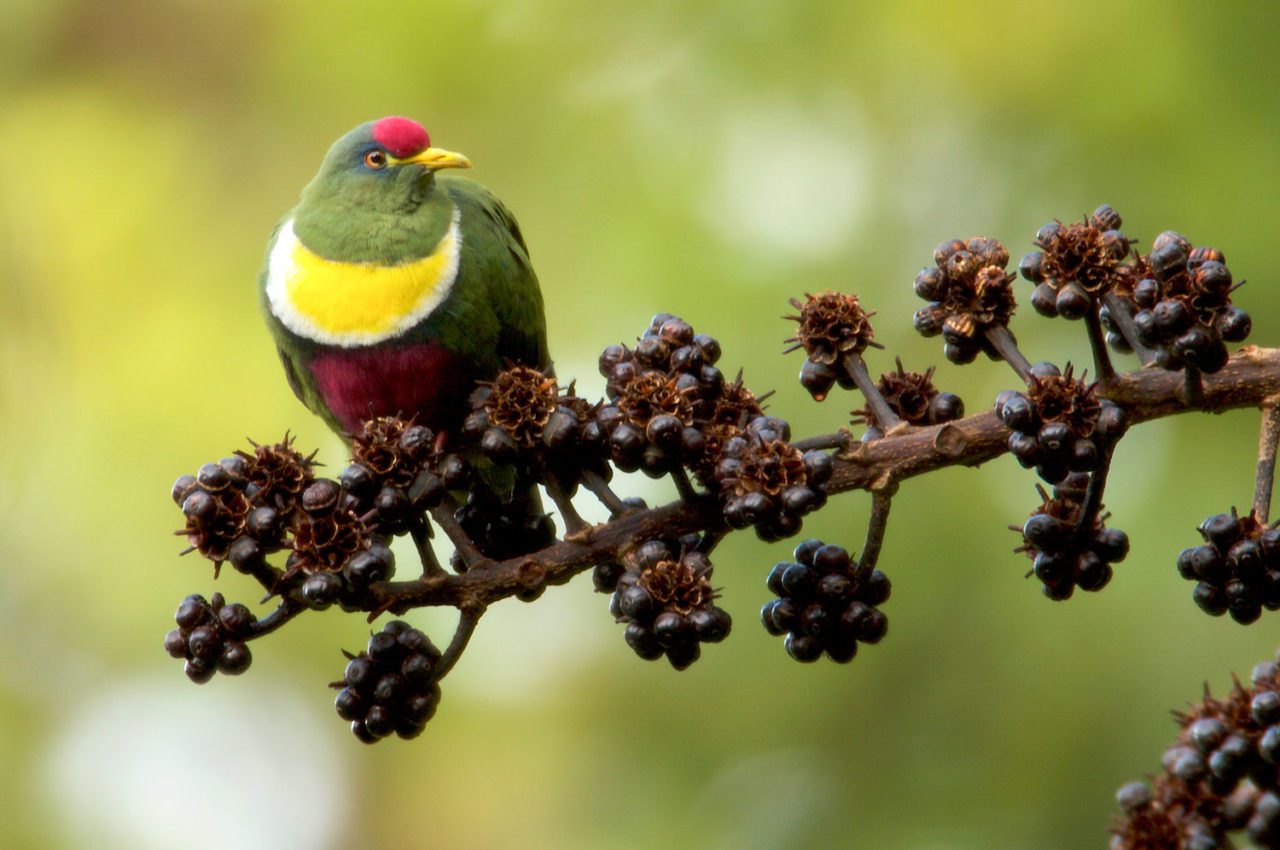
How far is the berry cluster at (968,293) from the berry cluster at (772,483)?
0.33 meters

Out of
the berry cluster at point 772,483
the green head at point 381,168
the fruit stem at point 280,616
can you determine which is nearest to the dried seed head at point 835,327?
the berry cluster at point 772,483

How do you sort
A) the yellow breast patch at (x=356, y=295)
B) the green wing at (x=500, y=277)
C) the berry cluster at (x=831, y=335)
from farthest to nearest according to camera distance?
the green wing at (x=500, y=277) → the yellow breast patch at (x=356, y=295) → the berry cluster at (x=831, y=335)

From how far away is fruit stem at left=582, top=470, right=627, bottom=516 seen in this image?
2707 mm

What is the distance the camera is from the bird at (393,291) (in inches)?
151

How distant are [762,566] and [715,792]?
801 mm

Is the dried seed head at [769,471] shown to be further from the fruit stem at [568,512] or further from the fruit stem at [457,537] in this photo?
the fruit stem at [457,537]

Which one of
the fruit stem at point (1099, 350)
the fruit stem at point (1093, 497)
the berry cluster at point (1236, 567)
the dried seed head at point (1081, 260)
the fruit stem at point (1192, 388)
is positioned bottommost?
the berry cluster at point (1236, 567)

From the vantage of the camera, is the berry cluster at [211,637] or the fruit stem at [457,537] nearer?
the berry cluster at [211,637]

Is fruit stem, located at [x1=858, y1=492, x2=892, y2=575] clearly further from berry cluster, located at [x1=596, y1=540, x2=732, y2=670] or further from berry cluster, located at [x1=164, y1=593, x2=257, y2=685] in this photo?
berry cluster, located at [x1=164, y1=593, x2=257, y2=685]

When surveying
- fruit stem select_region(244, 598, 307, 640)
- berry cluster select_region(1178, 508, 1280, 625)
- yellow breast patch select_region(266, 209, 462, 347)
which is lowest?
berry cluster select_region(1178, 508, 1280, 625)

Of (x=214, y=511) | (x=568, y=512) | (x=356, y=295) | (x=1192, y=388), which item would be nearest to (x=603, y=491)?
(x=568, y=512)

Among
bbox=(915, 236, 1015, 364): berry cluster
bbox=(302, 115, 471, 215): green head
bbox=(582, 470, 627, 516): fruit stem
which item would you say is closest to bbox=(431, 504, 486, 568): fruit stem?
bbox=(582, 470, 627, 516): fruit stem

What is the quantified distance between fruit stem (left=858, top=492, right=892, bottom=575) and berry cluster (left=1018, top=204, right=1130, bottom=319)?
1.31 feet

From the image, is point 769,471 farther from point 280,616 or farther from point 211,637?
point 211,637
